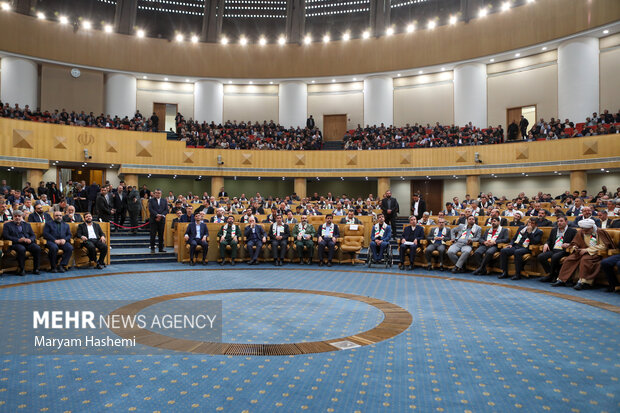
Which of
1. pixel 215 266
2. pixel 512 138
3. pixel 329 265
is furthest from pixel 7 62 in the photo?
pixel 512 138

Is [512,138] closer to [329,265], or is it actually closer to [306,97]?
[306,97]

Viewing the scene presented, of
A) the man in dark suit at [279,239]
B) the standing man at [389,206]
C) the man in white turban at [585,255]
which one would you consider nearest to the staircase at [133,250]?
the man in dark suit at [279,239]

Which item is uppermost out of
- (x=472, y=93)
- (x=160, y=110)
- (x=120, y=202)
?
(x=472, y=93)

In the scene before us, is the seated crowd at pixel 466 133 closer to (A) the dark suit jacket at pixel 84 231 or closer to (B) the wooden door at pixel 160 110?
(B) the wooden door at pixel 160 110

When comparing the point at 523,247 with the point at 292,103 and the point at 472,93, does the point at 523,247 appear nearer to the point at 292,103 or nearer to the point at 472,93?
the point at 472,93

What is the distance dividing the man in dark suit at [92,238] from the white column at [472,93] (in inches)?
745

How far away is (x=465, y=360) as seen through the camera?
3.40m

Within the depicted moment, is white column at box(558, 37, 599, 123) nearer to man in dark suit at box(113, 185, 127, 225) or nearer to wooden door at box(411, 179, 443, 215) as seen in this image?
wooden door at box(411, 179, 443, 215)

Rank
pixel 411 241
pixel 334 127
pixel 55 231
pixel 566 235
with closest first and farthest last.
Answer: pixel 566 235 → pixel 55 231 → pixel 411 241 → pixel 334 127

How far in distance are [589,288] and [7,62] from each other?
24896 mm

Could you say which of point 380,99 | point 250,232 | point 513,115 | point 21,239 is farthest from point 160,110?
point 513,115

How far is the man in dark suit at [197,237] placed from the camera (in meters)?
9.86

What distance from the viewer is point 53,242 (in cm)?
837

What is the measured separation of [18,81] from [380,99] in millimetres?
18532
